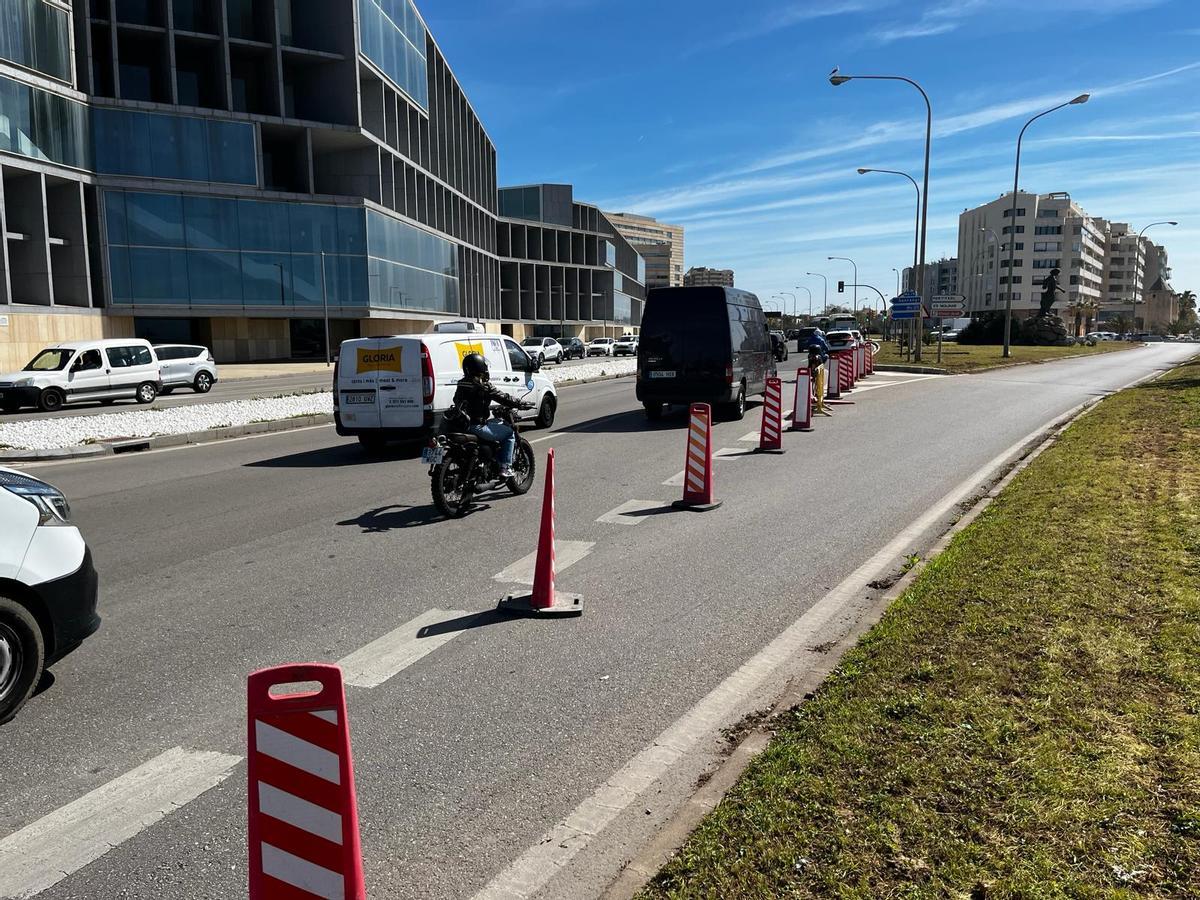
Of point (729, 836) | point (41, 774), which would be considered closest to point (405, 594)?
point (41, 774)

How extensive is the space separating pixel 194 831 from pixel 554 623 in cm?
273

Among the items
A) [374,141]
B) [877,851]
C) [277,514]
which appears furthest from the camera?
[374,141]

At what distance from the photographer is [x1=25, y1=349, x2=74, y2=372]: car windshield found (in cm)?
2320

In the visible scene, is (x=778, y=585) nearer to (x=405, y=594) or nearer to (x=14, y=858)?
(x=405, y=594)

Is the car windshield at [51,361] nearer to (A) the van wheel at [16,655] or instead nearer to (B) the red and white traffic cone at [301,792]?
(A) the van wheel at [16,655]

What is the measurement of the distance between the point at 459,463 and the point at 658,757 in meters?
5.53

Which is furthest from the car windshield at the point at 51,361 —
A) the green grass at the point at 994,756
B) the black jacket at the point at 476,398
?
the green grass at the point at 994,756

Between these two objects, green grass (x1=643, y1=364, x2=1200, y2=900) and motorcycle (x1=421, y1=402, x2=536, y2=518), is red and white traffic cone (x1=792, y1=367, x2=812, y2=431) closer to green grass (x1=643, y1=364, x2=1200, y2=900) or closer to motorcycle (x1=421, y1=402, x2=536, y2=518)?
motorcycle (x1=421, y1=402, x2=536, y2=518)

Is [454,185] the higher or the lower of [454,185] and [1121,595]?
the higher

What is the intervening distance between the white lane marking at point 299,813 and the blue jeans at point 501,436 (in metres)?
6.90

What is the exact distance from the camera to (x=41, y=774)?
3752 mm

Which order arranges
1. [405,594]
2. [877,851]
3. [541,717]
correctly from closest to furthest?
[877,851] < [541,717] < [405,594]

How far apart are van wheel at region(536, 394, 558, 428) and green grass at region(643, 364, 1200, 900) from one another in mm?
11066

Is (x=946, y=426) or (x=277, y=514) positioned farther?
(x=946, y=426)
